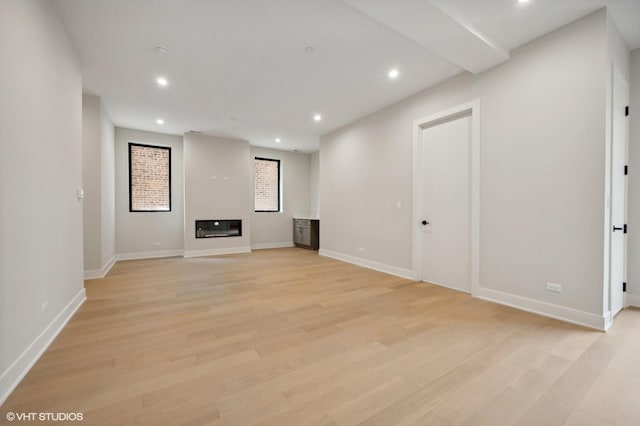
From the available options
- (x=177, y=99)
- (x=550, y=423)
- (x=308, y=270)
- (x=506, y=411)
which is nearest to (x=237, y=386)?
(x=506, y=411)

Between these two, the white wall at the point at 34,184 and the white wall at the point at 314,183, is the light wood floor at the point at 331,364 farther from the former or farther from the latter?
the white wall at the point at 314,183

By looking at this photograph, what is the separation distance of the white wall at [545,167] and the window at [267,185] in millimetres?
5493

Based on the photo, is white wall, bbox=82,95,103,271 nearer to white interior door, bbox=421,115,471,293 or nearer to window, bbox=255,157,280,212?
window, bbox=255,157,280,212

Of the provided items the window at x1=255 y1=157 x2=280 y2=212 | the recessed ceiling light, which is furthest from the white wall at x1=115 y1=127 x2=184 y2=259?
the recessed ceiling light

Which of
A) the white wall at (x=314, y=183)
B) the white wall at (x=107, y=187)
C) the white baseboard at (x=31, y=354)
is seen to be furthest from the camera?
the white wall at (x=314, y=183)

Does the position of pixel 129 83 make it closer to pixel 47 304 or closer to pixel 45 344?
pixel 47 304

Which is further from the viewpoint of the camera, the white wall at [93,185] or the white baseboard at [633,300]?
the white wall at [93,185]

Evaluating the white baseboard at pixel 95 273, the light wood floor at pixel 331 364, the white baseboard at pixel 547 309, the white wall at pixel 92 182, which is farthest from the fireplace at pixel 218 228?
the white baseboard at pixel 547 309

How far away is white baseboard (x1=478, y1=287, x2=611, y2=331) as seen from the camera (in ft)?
8.61

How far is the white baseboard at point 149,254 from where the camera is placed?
6.47 metres

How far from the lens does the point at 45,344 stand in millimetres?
2271

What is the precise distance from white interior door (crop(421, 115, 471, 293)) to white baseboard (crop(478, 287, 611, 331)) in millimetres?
387

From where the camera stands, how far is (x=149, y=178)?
6.87 metres

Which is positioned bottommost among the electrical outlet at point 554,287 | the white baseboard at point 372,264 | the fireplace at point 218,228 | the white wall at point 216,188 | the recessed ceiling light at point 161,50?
the white baseboard at point 372,264
